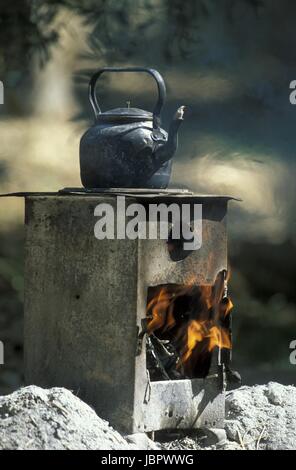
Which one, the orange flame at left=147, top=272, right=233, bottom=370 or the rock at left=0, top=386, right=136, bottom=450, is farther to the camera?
the orange flame at left=147, top=272, right=233, bottom=370

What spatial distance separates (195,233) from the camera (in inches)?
243

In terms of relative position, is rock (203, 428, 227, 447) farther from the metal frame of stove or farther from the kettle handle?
the kettle handle

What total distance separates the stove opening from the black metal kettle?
2.07 ft

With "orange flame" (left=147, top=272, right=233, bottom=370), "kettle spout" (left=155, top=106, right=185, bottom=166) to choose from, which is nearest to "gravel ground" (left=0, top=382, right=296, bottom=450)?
"orange flame" (left=147, top=272, right=233, bottom=370)

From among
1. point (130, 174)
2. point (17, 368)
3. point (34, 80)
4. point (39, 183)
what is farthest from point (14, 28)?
point (130, 174)

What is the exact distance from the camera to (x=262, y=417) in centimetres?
669

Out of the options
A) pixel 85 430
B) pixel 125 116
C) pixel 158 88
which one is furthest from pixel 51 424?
pixel 158 88

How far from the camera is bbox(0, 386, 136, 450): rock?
563 cm

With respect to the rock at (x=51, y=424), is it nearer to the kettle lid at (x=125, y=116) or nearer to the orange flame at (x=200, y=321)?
the orange flame at (x=200, y=321)

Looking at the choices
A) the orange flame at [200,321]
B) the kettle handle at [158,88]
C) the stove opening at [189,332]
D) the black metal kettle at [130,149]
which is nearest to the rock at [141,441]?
the stove opening at [189,332]

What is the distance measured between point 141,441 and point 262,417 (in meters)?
1.03

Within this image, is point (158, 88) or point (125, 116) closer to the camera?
point (158, 88)

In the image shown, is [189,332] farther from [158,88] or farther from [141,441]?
[158,88]

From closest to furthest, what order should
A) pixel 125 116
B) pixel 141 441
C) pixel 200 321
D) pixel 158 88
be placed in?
1. pixel 141 441
2. pixel 158 88
3. pixel 125 116
4. pixel 200 321
